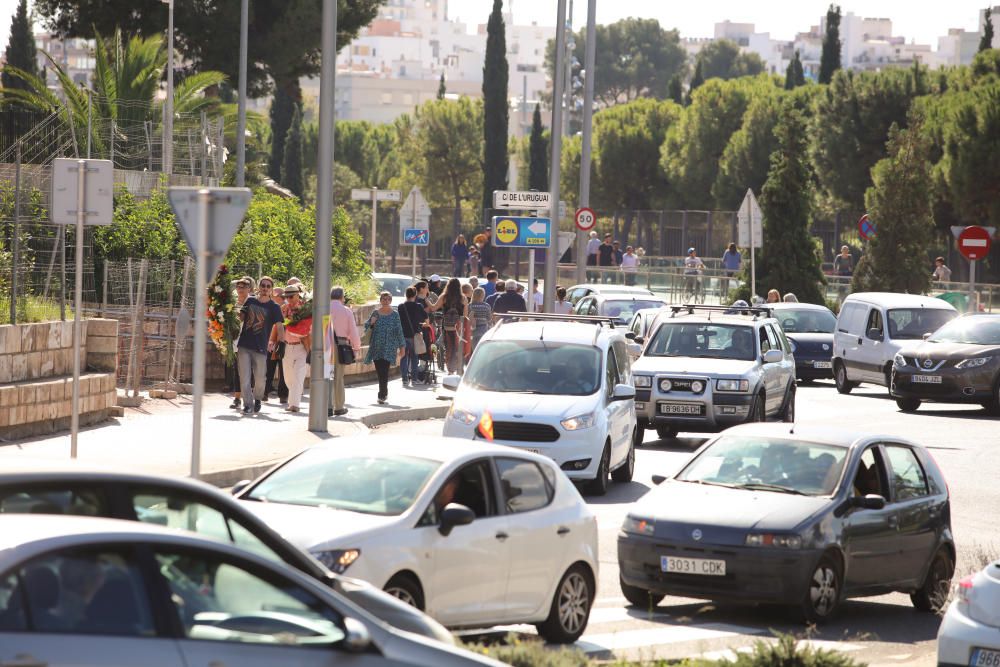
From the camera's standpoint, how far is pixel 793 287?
45406mm

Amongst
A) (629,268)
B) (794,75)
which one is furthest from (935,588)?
(794,75)

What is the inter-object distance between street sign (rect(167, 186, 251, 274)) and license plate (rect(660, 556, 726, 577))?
3709 mm

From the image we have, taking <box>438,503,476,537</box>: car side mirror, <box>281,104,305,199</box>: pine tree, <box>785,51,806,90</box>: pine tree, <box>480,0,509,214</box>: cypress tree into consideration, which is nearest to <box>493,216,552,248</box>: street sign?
<box>438,503,476,537</box>: car side mirror

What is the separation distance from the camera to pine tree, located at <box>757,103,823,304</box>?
148 feet

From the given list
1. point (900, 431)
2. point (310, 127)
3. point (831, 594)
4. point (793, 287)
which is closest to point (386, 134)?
point (310, 127)

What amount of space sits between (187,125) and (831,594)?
23294 mm

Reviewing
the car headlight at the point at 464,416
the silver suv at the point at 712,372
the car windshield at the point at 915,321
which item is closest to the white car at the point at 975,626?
the car headlight at the point at 464,416

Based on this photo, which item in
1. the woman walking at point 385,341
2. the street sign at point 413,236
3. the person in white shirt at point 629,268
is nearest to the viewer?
the woman walking at point 385,341

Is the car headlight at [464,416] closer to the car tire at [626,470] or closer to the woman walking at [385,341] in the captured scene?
the car tire at [626,470]

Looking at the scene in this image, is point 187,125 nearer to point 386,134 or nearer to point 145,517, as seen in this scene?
point 145,517

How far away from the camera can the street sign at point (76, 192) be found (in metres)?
15.7

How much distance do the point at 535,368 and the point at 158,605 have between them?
13243 millimetres

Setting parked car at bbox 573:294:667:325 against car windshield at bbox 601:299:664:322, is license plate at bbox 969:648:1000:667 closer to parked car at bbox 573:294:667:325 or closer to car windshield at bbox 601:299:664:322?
parked car at bbox 573:294:667:325

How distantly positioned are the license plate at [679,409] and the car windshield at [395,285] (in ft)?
63.2
